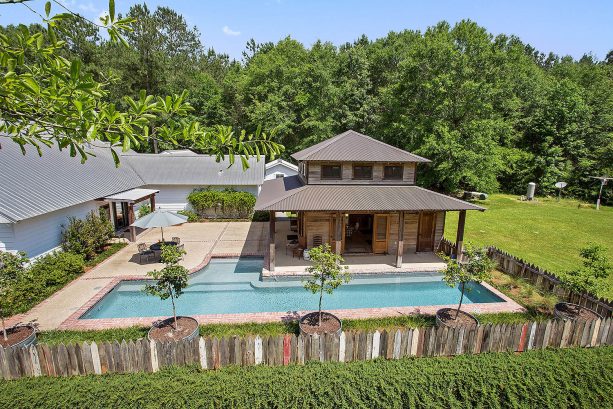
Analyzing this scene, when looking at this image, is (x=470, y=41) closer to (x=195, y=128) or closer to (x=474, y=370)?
(x=474, y=370)

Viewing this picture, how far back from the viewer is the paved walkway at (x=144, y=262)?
459 inches

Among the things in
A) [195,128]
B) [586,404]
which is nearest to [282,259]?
[586,404]

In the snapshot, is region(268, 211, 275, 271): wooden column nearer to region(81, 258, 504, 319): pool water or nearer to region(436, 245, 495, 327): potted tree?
region(81, 258, 504, 319): pool water

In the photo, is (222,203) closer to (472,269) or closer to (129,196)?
(129,196)

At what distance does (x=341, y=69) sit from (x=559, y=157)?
29.0 meters

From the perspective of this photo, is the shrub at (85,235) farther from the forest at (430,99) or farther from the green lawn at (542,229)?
the green lawn at (542,229)

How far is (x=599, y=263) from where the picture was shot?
1123 cm

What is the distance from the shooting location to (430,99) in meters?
32.9

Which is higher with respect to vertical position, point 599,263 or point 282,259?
point 599,263

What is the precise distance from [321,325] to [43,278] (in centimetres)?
1152

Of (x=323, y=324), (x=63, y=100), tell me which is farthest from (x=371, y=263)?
(x=63, y=100)

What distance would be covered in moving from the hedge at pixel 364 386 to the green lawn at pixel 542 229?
28.1 ft

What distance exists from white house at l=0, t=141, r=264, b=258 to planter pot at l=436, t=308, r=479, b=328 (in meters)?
8.58

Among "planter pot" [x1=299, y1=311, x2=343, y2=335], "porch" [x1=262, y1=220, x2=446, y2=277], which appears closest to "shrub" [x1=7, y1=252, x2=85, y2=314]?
"porch" [x1=262, y1=220, x2=446, y2=277]
